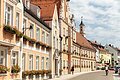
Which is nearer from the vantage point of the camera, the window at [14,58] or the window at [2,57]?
the window at [2,57]

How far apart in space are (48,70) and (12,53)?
18350 mm

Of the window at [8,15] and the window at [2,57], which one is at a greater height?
the window at [8,15]

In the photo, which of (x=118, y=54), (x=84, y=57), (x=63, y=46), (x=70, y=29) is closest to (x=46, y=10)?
(x=63, y=46)

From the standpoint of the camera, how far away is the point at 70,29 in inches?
2731

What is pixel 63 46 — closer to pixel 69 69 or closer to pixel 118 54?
pixel 69 69

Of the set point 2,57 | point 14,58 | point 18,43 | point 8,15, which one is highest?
point 8,15

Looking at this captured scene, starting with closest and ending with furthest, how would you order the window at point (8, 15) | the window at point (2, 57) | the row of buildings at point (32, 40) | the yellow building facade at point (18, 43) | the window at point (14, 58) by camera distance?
the yellow building facade at point (18, 43) → the window at point (2, 57) → the window at point (8, 15) → the row of buildings at point (32, 40) → the window at point (14, 58)

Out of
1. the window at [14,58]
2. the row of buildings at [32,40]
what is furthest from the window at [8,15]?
the window at [14,58]

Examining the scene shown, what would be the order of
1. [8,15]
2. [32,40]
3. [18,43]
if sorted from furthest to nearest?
[32,40], [18,43], [8,15]

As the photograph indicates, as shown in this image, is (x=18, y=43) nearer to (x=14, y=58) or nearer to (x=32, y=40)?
(x=14, y=58)

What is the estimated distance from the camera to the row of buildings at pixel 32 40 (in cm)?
2484

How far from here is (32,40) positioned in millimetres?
34438

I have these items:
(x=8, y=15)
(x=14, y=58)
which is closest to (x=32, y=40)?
(x=14, y=58)

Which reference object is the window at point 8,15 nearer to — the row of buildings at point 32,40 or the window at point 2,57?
the row of buildings at point 32,40
